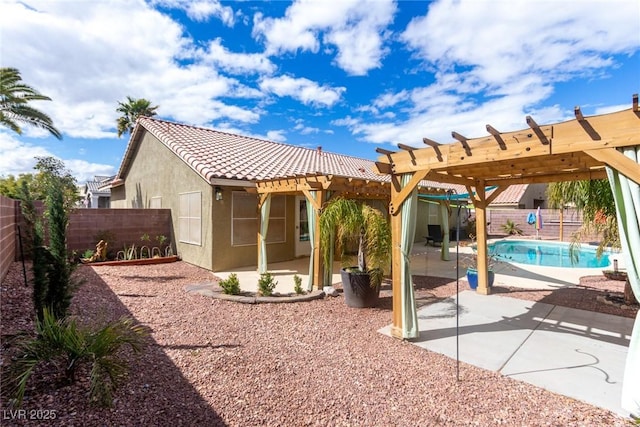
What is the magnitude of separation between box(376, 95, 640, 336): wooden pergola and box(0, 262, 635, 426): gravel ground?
1240mm

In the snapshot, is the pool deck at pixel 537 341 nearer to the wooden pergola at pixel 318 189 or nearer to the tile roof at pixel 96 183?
the wooden pergola at pixel 318 189

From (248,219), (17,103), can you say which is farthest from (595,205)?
(17,103)

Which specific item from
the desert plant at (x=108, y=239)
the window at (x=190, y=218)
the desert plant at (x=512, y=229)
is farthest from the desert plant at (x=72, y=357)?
the desert plant at (x=512, y=229)

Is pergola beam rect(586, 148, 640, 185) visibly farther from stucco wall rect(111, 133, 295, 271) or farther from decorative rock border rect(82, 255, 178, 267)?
decorative rock border rect(82, 255, 178, 267)

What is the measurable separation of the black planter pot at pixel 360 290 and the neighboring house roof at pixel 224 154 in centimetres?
349

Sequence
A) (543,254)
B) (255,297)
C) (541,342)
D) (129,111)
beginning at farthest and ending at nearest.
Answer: (129,111) → (543,254) → (255,297) → (541,342)

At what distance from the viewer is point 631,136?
312 centimetres

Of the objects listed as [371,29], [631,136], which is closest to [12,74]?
[371,29]

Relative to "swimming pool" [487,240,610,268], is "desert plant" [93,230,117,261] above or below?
above

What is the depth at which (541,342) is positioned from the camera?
4984 mm

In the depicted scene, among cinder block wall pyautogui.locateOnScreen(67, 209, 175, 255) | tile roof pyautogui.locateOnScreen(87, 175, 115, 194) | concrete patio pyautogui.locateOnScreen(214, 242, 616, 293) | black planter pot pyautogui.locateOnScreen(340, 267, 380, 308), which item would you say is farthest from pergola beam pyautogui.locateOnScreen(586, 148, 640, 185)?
tile roof pyautogui.locateOnScreen(87, 175, 115, 194)

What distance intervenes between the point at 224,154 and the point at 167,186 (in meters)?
2.94

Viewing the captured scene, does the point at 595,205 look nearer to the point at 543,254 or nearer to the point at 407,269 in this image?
the point at 407,269

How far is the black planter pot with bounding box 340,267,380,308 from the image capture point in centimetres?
675
